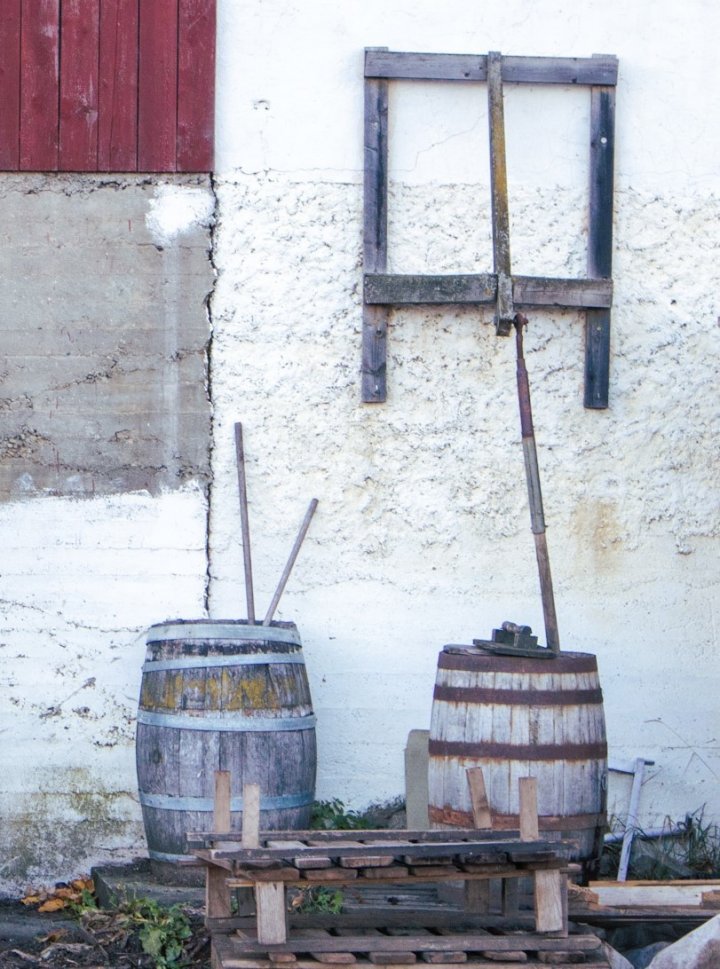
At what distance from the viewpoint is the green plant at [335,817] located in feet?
17.2

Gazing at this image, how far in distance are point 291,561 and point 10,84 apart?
7.30 feet

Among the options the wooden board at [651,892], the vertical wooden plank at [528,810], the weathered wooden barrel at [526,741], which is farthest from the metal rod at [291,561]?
the wooden board at [651,892]

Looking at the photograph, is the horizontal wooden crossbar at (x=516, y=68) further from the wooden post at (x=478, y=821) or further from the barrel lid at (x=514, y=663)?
the wooden post at (x=478, y=821)

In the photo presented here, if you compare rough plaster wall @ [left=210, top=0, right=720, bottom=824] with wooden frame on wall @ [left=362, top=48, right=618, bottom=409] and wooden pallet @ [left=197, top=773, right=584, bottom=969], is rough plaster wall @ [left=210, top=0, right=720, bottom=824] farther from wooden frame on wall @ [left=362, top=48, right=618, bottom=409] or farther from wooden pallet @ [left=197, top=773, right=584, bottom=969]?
wooden pallet @ [left=197, top=773, right=584, bottom=969]

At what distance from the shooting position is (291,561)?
208 inches

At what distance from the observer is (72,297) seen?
216 inches

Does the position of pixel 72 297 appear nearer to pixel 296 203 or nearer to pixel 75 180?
pixel 75 180

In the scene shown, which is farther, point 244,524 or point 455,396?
point 455,396

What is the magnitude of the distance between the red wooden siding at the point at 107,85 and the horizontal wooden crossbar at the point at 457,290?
0.86 meters

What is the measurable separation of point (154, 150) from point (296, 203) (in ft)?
1.98

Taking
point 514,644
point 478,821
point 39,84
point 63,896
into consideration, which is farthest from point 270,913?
point 39,84

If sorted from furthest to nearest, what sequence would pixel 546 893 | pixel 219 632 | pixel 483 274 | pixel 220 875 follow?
pixel 483 274 → pixel 219 632 → pixel 220 875 → pixel 546 893

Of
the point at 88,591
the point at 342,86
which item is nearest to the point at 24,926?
the point at 88,591

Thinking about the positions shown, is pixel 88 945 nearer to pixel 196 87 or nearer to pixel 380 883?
pixel 380 883
